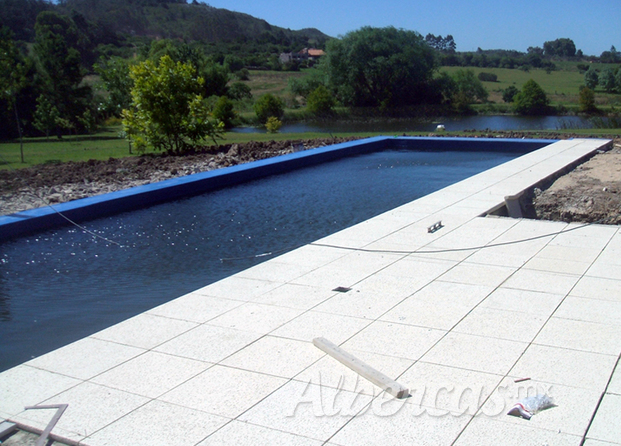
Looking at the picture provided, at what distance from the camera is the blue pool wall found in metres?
6.45

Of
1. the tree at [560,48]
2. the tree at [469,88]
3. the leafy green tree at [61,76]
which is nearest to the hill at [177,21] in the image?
the tree at [560,48]

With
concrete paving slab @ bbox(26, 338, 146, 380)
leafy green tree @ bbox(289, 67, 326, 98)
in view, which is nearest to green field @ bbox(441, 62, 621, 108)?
leafy green tree @ bbox(289, 67, 326, 98)

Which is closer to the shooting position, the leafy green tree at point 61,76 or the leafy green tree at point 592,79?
the leafy green tree at point 61,76

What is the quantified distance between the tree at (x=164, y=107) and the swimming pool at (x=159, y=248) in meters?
3.09

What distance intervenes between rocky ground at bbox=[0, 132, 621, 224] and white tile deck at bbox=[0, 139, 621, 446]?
6.04 ft

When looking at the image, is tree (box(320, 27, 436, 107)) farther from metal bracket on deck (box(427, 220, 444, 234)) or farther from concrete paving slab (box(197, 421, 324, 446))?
concrete paving slab (box(197, 421, 324, 446))

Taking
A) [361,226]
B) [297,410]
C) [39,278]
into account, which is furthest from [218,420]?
[361,226]

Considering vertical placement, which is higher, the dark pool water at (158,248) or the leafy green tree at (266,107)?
the leafy green tree at (266,107)

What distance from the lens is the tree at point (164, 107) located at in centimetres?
1164

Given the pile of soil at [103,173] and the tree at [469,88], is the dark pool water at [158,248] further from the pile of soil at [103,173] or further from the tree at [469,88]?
the tree at [469,88]

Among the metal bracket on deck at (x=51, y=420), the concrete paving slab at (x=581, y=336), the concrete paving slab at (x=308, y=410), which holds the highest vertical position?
the concrete paving slab at (x=581, y=336)

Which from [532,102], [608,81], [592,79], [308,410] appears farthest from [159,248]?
[592,79]

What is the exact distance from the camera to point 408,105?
3725 cm

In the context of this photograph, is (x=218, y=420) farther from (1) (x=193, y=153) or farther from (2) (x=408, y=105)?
(2) (x=408, y=105)
